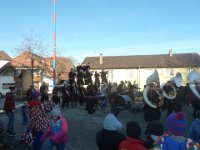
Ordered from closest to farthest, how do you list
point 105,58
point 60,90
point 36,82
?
1. point 60,90
2. point 36,82
3. point 105,58

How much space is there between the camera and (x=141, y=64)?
230 ft

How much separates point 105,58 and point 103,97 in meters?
56.2

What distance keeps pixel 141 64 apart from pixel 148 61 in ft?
5.32

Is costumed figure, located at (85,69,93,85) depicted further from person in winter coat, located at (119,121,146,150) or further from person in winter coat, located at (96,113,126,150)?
person in winter coat, located at (119,121,146,150)

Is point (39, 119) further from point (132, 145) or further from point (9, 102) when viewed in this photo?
point (132, 145)

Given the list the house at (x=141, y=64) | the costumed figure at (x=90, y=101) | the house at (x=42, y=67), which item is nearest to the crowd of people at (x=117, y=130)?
the costumed figure at (x=90, y=101)

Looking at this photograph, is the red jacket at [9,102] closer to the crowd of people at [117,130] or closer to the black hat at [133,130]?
the crowd of people at [117,130]

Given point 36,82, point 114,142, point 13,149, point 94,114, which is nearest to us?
point 114,142

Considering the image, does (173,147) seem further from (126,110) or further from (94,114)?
(126,110)

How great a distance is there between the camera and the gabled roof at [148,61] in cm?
6608

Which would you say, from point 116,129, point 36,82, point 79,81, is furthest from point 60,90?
point 36,82

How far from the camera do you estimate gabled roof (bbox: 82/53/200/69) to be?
66.1 meters

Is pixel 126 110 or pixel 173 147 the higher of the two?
pixel 173 147

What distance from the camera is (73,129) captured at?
1319cm
